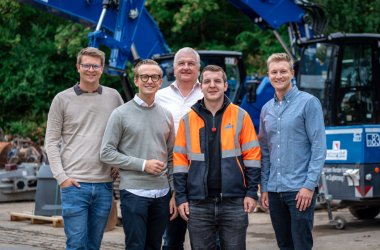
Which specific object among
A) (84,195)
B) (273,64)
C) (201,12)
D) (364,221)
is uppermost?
(201,12)

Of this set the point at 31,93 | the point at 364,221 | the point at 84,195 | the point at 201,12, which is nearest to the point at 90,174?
the point at 84,195

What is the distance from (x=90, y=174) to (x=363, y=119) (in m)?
9.26

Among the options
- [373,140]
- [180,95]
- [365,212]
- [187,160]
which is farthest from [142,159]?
[365,212]

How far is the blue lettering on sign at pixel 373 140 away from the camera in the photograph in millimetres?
11445

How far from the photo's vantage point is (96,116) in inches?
256

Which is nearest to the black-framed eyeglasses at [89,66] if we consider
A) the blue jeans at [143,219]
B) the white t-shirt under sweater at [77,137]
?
the white t-shirt under sweater at [77,137]

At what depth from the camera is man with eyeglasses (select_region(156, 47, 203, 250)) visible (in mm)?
6770

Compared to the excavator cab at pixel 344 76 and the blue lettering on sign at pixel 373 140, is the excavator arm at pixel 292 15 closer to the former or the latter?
the excavator cab at pixel 344 76

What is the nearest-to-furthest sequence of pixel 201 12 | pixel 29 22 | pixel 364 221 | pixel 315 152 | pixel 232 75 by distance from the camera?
1. pixel 315 152
2. pixel 364 221
3. pixel 232 75
4. pixel 201 12
5. pixel 29 22

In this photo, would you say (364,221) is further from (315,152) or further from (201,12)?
(201,12)

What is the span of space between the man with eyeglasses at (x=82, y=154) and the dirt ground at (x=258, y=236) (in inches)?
162

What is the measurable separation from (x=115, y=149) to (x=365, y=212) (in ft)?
27.0

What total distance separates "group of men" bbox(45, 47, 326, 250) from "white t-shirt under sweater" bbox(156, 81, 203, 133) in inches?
14.0

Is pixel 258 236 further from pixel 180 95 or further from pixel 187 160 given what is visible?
pixel 187 160
